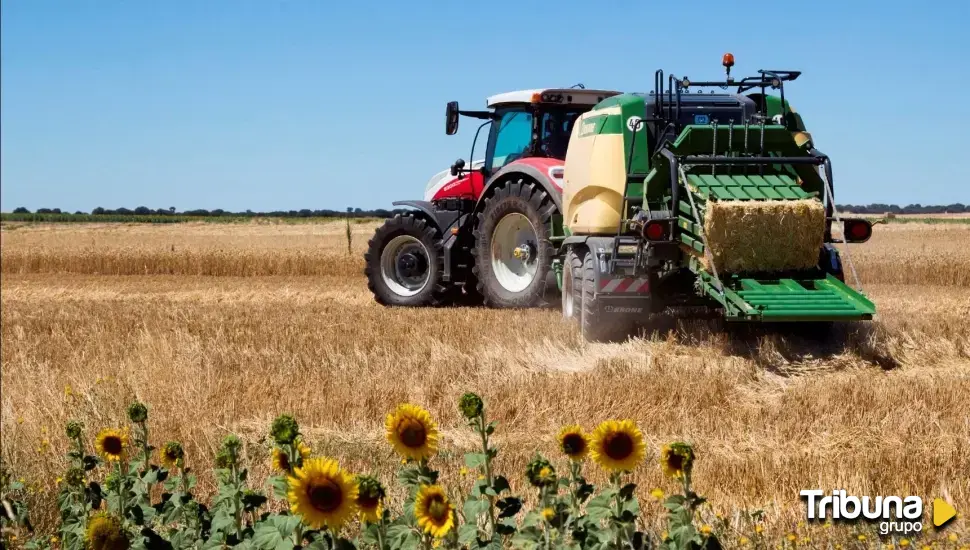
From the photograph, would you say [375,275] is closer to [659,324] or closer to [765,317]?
[659,324]

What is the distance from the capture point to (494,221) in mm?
11109

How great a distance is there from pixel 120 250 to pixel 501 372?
1710cm

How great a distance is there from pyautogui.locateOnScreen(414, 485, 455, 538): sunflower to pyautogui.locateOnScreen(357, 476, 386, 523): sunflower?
0.12 m

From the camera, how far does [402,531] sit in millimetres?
2844

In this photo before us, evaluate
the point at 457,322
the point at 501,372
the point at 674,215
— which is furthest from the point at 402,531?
the point at 457,322

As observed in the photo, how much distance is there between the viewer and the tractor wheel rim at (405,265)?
13023 millimetres

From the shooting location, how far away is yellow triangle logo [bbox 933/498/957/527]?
3.83 m

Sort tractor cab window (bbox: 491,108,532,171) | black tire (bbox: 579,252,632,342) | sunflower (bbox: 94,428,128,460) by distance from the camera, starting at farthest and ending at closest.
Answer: tractor cab window (bbox: 491,108,532,171)
black tire (bbox: 579,252,632,342)
sunflower (bbox: 94,428,128,460)

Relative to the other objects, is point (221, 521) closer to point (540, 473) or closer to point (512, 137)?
point (540, 473)

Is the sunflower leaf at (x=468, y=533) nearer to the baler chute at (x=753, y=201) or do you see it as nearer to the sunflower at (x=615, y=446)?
the sunflower at (x=615, y=446)

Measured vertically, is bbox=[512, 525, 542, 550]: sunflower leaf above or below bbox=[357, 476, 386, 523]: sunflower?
below

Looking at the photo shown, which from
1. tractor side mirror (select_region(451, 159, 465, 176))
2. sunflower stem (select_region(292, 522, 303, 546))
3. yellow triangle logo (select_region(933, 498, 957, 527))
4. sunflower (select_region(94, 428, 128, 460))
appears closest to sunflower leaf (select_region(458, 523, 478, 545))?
sunflower stem (select_region(292, 522, 303, 546))

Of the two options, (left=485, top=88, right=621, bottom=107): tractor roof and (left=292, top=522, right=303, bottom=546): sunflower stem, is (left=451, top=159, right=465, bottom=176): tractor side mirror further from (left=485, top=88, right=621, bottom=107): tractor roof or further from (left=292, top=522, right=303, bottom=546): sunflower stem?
(left=292, top=522, right=303, bottom=546): sunflower stem

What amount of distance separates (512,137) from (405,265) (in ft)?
8.41
